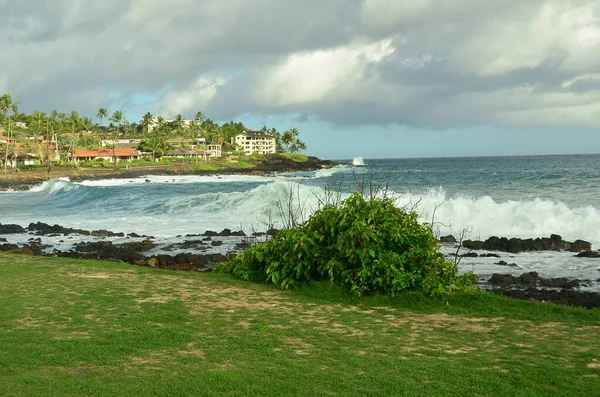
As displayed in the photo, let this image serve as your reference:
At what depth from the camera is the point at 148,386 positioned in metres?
4.82

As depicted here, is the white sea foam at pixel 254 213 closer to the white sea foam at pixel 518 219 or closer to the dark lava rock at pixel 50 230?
the white sea foam at pixel 518 219

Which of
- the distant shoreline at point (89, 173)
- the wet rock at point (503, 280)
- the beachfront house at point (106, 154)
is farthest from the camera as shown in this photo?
the beachfront house at point (106, 154)

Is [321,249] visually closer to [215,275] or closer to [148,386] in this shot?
[215,275]

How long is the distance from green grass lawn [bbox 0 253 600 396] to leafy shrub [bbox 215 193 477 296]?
0.28m

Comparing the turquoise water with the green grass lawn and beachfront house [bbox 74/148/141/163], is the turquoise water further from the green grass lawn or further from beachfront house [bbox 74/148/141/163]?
beachfront house [bbox 74/148/141/163]

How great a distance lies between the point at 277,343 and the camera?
20.3 ft

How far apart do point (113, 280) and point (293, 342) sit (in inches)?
188

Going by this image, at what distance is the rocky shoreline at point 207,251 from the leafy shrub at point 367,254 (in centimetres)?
212

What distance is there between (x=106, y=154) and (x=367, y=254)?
9610 centimetres

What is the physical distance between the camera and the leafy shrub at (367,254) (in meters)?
8.41

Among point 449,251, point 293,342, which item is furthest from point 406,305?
point 449,251

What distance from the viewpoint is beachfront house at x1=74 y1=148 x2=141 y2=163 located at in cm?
9612

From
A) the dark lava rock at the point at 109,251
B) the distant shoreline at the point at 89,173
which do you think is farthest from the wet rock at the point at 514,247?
the distant shoreline at the point at 89,173

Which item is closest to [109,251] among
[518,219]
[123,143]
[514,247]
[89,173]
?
[514,247]
